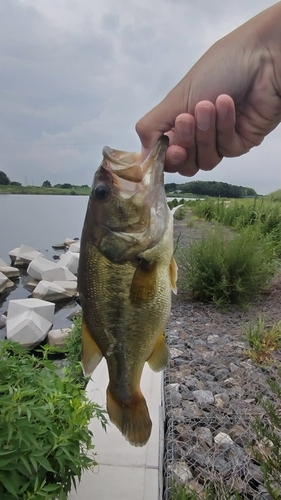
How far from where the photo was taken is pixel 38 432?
1855 millimetres

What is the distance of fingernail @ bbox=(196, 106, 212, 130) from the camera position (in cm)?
165

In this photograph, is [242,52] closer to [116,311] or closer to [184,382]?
[116,311]

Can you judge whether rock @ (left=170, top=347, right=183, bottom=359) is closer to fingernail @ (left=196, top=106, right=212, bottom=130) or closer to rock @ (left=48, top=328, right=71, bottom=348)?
fingernail @ (left=196, top=106, right=212, bottom=130)

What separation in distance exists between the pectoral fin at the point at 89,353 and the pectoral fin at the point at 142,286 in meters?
0.22

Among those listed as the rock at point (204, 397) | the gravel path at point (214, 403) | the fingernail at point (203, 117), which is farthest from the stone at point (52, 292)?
the fingernail at point (203, 117)

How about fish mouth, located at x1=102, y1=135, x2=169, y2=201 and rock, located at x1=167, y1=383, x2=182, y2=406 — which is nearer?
fish mouth, located at x1=102, y1=135, x2=169, y2=201

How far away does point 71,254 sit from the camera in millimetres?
17188

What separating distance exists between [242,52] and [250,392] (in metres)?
3.10

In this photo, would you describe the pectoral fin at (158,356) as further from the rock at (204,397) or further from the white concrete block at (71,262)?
the white concrete block at (71,262)

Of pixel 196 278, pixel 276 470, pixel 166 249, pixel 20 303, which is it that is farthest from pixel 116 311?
pixel 20 303

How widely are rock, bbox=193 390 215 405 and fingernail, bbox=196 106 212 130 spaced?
9.46 ft

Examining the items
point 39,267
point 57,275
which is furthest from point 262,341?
point 39,267

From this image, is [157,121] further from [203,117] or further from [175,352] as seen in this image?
[175,352]

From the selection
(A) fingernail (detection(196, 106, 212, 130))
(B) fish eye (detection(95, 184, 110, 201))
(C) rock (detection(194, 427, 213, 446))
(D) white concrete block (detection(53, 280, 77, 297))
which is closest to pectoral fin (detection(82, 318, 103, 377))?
(B) fish eye (detection(95, 184, 110, 201))
